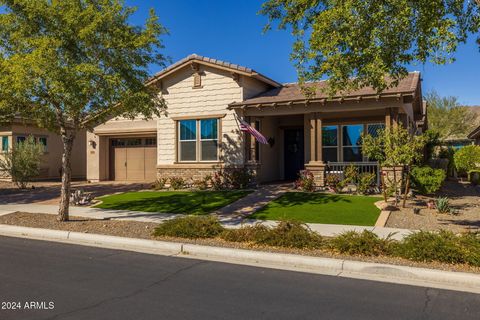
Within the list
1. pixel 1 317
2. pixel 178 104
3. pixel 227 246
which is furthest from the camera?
pixel 178 104

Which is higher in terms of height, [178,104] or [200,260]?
[178,104]

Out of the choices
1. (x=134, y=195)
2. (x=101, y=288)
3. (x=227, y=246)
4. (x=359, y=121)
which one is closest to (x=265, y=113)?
(x=359, y=121)

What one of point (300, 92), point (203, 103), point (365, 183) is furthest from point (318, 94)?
point (203, 103)

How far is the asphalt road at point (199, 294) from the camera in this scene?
482 cm

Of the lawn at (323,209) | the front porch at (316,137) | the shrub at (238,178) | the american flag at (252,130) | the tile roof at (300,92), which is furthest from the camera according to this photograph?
the shrub at (238,178)

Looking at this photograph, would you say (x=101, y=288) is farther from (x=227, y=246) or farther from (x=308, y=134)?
(x=308, y=134)

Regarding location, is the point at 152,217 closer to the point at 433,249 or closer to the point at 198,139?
the point at 198,139

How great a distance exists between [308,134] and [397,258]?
1104 centimetres

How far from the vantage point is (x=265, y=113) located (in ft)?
56.8

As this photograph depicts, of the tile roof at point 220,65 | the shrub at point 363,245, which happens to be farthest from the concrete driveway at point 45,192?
the shrub at point 363,245

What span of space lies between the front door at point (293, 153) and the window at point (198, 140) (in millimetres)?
4124

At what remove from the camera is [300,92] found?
16484mm

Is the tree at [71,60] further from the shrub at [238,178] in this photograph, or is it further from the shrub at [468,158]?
the shrub at [468,158]

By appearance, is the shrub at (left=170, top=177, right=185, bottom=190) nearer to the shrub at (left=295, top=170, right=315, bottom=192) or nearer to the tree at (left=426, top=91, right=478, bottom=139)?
the shrub at (left=295, top=170, right=315, bottom=192)
